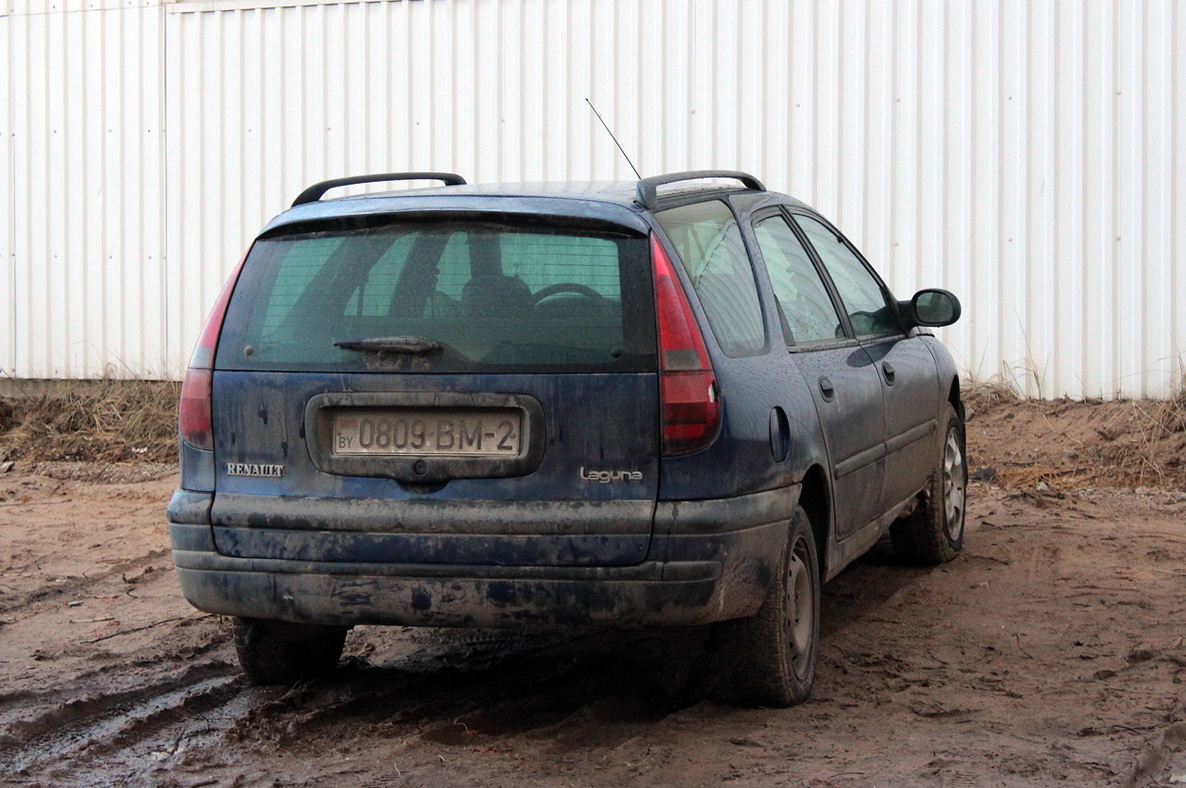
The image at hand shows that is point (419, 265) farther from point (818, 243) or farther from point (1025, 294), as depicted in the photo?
point (1025, 294)

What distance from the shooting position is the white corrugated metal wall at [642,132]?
9742 mm

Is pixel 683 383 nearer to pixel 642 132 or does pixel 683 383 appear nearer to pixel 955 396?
pixel 955 396

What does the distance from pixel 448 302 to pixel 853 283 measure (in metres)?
2.38

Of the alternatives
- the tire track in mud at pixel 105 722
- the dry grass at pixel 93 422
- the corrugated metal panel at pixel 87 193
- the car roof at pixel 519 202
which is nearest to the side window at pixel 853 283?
the car roof at pixel 519 202

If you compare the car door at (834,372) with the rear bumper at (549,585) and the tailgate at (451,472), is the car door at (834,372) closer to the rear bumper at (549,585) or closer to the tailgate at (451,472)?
the rear bumper at (549,585)

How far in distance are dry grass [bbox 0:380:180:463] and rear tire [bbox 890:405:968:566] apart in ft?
19.7

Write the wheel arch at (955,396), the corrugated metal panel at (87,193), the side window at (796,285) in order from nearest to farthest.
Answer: the side window at (796,285) → the wheel arch at (955,396) → the corrugated metal panel at (87,193)

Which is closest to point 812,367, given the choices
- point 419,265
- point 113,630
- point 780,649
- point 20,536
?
point 780,649

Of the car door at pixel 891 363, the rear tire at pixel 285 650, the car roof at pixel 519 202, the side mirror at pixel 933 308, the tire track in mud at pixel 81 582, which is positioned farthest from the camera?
the tire track in mud at pixel 81 582

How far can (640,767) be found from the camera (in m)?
3.73

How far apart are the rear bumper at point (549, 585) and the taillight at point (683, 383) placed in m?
0.19

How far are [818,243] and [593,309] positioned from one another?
2052mm

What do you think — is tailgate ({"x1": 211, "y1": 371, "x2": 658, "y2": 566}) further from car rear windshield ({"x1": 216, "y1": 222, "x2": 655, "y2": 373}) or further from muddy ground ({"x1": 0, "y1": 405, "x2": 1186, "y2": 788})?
muddy ground ({"x1": 0, "y1": 405, "x2": 1186, "y2": 788})

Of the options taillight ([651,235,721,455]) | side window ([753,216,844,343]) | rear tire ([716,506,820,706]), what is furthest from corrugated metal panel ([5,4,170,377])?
taillight ([651,235,721,455])
